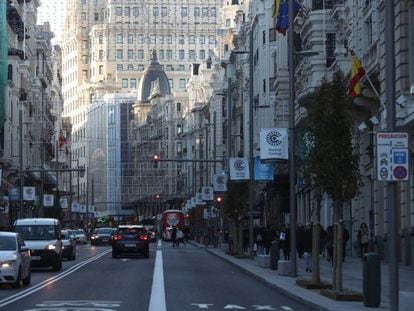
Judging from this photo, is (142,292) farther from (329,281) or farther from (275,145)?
(275,145)

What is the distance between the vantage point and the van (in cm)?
3650

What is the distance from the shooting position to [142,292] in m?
25.4

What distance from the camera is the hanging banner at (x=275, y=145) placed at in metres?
36.1

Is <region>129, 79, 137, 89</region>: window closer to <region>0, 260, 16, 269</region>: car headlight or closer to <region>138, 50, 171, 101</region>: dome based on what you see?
<region>138, 50, 171, 101</region>: dome

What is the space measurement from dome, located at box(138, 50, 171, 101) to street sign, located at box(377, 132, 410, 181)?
533 feet

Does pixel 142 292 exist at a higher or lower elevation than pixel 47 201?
lower

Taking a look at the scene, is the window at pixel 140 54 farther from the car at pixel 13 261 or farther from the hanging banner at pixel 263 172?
the car at pixel 13 261

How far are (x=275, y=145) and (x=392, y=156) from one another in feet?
64.6

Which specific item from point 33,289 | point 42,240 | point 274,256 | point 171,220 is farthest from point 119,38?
point 33,289

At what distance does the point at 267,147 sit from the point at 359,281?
8.08m

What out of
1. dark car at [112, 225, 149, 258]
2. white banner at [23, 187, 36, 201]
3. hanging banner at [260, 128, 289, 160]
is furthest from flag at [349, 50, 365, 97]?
white banner at [23, 187, 36, 201]

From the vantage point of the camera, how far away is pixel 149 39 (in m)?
197

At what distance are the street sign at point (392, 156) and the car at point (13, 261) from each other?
12067 mm

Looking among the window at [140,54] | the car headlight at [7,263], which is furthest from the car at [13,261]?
the window at [140,54]
